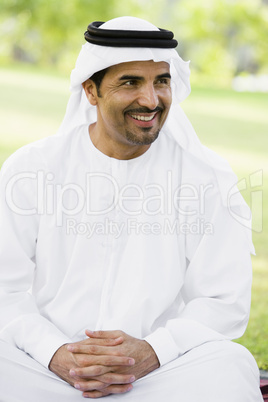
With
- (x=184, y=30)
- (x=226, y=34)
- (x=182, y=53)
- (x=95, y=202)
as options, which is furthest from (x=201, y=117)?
(x=95, y=202)

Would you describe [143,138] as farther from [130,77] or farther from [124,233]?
[124,233]

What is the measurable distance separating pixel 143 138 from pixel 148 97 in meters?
0.16

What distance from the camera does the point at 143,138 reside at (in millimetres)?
2947

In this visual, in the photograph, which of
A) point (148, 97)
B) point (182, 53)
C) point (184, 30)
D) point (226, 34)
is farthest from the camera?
point (182, 53)

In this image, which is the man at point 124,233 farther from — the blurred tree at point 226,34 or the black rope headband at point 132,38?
the blurred tree at point 226,34

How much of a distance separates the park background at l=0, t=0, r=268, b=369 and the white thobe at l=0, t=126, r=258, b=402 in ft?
30.0

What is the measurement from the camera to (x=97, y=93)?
3.06 m

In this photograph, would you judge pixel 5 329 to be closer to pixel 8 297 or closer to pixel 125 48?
pixel 8 297

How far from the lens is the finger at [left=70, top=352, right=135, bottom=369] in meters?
2.67

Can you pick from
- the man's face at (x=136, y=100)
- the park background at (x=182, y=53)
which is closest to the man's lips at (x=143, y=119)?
the man's face at (x=136, y=100)

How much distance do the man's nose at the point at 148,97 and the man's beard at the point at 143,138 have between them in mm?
93

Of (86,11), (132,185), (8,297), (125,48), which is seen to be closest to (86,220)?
(132,185)

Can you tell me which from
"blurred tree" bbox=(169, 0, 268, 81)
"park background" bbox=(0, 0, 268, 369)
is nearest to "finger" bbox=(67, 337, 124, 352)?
"park background" bbox=(0, 0, 268, 369)

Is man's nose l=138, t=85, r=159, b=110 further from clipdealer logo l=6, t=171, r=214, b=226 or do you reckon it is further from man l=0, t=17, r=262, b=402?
clipdealer logo l=6, t=171, r=214, b=226
